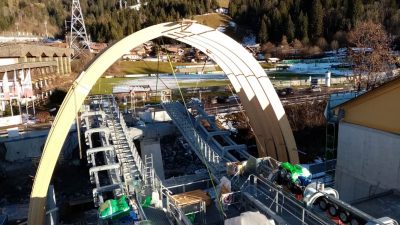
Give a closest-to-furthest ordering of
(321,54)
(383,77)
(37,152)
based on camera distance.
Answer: (37,152) < (383,77) < (321,54)

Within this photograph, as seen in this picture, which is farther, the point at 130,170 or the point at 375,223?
the point at 130,170

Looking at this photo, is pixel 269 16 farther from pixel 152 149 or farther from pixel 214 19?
pixel 152 149

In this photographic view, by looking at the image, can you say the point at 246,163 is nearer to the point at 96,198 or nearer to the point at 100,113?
the point at 96,198

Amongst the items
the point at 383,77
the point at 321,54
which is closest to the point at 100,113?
the point at 383,77

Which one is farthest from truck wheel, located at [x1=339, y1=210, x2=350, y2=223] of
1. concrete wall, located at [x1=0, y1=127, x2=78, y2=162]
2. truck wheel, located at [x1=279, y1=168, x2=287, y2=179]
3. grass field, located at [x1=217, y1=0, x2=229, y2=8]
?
grass field, located at [x1=217, y1=0, x2=229, y2=8]

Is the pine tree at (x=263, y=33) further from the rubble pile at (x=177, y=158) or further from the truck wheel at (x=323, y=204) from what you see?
the truck wheel at (x=323, y=204)

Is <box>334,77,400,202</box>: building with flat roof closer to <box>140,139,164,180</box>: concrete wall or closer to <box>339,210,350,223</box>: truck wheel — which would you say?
<box>339,210,350,223</box>: truck wheel
